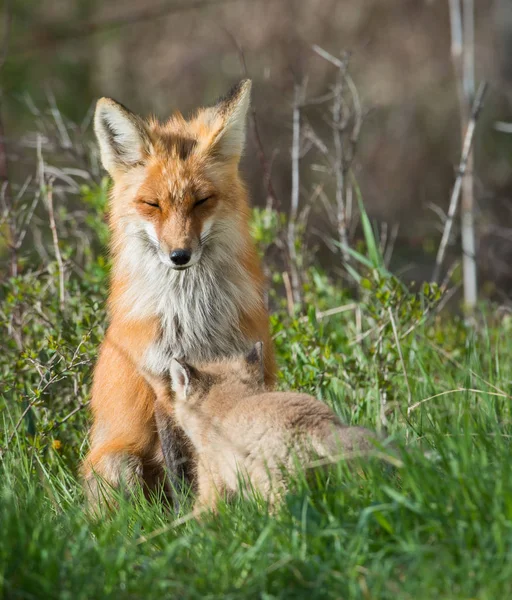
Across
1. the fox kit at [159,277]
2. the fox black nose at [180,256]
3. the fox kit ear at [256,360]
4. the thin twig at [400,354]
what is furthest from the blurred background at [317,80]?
the fox kit ear at [256,360]

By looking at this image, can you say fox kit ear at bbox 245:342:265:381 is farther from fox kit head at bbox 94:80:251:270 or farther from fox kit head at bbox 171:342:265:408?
fox kit head at bbox 94:80:251:270

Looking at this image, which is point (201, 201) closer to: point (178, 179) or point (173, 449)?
point (178, 179)

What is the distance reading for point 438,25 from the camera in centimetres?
1656

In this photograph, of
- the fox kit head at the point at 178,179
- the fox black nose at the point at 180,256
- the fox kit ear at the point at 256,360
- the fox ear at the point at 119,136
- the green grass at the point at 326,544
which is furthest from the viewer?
the fox ear at the point at 119,136

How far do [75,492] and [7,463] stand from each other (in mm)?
460

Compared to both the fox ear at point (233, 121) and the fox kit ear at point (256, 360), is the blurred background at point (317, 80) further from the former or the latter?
the fox kit ear at point (256, 360)

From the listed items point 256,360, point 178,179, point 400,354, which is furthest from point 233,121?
point 400,354

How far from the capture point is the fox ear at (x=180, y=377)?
4.47m

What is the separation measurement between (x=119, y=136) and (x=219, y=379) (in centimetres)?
175

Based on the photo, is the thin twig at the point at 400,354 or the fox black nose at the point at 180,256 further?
the thin twig at the point at 400,354

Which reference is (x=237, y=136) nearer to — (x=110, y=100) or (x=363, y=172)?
(x=110, y=100)

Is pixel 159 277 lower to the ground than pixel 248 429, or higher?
higher

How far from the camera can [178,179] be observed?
5.02 m

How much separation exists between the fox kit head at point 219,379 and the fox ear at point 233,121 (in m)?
1.38
